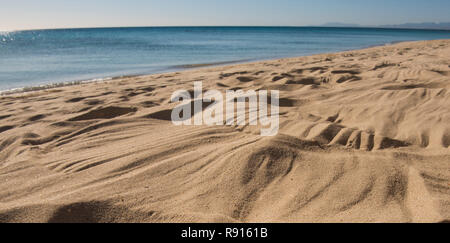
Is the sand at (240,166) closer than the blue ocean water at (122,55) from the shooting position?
Yes

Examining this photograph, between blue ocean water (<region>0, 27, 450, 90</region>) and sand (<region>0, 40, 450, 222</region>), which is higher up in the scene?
blue ocean water (<region>0, 27, 450, 90</region>)

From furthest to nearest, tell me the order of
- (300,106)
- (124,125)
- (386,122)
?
(300,106) → (124,125) → (386,122)

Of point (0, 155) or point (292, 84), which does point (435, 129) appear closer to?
point (292, 84)

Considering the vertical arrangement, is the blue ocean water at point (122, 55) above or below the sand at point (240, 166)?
above

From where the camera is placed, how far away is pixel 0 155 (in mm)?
2436

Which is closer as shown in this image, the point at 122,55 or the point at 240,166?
the point at 240,166

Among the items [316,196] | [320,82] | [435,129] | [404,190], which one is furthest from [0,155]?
[320,82]

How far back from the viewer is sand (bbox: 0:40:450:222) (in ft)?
5.03

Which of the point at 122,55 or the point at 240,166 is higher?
the point at 122,55

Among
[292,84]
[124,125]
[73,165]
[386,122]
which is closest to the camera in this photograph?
[73,165]

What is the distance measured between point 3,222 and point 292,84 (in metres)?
3.76

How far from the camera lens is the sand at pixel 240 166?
5.03 feet

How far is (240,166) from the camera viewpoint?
6.37 ft

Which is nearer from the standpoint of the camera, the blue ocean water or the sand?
the sand
